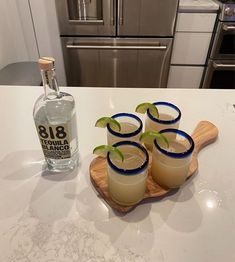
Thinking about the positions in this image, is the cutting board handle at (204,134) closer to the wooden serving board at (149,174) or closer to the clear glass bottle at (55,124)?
the wooden serving board at (149,174)

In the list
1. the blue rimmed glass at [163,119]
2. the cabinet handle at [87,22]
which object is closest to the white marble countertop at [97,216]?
the blue rimmed glass at [163,119]

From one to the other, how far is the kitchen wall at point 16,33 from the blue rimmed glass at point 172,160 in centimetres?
173

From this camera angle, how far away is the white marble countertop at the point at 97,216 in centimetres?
41

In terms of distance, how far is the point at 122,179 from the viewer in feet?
1.46

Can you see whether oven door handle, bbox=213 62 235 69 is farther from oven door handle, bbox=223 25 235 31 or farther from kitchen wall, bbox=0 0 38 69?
kitchen wall, bbox=0 0 38 69

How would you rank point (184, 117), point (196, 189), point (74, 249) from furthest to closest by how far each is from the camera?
point (184, 117) < point (196, 189) < point (74, 249)

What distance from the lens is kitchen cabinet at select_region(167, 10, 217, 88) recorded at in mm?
1789

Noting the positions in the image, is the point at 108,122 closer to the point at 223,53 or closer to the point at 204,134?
the point at 204,134

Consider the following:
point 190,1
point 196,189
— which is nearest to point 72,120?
point 196,189

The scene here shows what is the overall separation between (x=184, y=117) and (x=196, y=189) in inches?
11.1

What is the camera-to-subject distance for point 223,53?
6.28ft

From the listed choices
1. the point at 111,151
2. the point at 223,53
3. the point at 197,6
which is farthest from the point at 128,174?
the point at 223,53

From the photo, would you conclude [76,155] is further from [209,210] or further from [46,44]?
[46,44]

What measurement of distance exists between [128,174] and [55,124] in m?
0.18
